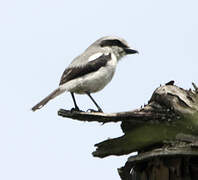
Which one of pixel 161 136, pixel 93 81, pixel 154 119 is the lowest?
pixel 161 136

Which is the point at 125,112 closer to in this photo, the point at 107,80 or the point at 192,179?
the point at 192,179

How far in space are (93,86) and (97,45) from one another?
1.19 meters

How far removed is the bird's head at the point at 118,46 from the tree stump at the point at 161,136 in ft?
8.95

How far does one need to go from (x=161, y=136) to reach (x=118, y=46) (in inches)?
140

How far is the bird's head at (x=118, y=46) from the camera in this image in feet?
31.1

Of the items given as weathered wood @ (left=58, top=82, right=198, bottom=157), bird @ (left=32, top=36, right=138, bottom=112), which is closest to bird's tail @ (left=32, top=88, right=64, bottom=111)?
bird @ (left=32, top=36, right=138, bottom=112)

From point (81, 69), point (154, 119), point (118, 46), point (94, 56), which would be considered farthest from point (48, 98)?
point (154, 119)

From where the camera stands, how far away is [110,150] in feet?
22.7

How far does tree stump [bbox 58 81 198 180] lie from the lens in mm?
6234

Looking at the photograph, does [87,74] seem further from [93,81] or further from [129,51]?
[129,51]

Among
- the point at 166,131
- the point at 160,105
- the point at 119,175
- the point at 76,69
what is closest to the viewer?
the point at 166,131

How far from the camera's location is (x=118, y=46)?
31.2 ft

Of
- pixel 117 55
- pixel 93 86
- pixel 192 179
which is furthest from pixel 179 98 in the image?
pixel 117 55

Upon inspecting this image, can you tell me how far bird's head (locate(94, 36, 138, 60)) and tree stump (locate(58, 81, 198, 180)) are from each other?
2.73 m
